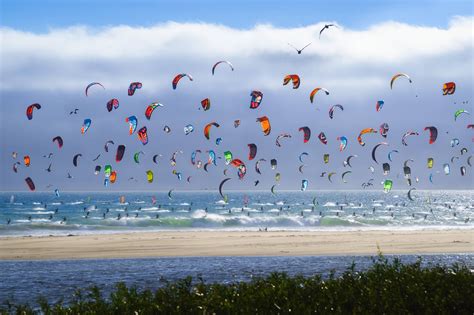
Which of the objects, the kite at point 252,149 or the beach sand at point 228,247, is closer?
the beach sand at point 228,247

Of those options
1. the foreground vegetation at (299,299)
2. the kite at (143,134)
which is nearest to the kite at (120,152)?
the kite at (143,134)

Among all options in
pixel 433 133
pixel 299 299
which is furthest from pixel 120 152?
pixel 299 299

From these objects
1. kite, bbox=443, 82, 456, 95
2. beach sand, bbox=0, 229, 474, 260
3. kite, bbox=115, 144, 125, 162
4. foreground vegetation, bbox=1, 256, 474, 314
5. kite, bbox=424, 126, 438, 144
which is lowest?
beach sand, bbox=0, 229, 474, 260

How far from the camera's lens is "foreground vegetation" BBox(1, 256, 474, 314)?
10578 mm

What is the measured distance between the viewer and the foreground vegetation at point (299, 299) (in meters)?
10.6

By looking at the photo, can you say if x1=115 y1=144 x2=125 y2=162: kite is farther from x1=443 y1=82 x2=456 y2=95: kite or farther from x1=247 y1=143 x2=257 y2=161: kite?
x1=443 y1=82 x2=456 y2=95: kite

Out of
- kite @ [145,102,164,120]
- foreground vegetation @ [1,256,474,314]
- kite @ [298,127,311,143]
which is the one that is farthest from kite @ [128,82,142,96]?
foreground vegetation @ [1,256,474,314]

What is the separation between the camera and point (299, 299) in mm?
11422

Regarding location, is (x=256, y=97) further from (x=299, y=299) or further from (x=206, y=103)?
(x=299, y=299)

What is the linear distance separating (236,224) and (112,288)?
48925mm

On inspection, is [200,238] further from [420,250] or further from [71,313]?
[71,313]

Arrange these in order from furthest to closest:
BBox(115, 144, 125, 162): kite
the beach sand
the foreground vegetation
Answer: BBox(115, 144, 125, 162): kite, the beach sand, the foreground vegetation

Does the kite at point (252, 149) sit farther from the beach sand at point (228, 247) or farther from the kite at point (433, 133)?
the kite at point (433, 133)

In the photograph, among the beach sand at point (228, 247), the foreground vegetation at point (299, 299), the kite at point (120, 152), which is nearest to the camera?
the foreground vegetation at point (299, 299)
